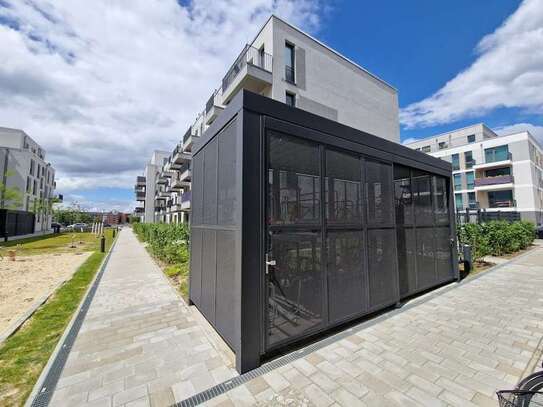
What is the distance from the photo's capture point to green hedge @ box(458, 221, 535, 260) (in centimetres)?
993

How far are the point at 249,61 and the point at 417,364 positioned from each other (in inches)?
667

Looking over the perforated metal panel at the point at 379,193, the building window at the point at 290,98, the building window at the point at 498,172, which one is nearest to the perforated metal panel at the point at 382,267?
the perforated metal panel at the point at 379,193

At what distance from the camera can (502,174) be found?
27688 mm

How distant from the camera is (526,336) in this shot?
3.79 meters

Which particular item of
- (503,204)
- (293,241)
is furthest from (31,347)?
(503,204)

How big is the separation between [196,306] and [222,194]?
2793 millimetres

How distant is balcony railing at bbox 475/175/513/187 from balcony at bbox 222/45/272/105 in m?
28.3

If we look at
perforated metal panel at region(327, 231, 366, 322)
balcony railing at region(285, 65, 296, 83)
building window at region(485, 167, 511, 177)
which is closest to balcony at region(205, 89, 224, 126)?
balcony railing at region(285, 65, 296, 83)

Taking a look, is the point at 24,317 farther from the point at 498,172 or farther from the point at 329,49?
the point at 498,172

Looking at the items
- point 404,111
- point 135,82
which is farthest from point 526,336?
point 404,111

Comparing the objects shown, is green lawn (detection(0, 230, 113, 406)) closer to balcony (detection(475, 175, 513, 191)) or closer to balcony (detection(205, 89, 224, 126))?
balcony (detection(205, 89, 224, 126))

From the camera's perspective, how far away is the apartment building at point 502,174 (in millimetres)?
25531

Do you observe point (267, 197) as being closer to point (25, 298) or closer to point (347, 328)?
point (347, 328)

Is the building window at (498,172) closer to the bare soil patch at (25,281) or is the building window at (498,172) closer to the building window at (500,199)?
the building window at (500,199)
